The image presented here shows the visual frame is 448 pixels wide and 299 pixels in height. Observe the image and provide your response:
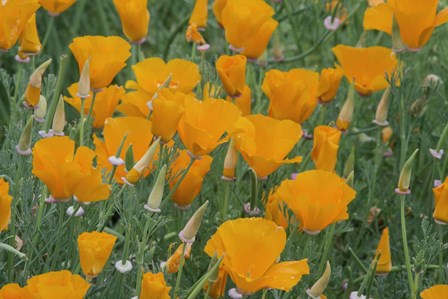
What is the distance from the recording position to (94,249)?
128cm

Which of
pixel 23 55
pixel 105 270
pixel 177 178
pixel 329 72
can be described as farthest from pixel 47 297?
pixel 329 72

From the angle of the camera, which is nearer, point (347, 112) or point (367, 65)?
point (347, 112)

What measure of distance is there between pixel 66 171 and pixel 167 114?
180 mm

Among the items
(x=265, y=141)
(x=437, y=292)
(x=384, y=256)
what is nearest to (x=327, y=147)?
(x=265, y=141)

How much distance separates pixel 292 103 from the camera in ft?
5.80

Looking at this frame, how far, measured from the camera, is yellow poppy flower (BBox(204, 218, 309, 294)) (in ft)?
4.44

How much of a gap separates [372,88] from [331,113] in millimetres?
154

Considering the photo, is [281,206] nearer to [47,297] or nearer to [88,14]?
[47,297]

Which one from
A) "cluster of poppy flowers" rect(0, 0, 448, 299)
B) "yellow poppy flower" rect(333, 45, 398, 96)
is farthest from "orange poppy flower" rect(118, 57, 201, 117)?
"yellow poppy flower" rect(333, 45, 398, 96)

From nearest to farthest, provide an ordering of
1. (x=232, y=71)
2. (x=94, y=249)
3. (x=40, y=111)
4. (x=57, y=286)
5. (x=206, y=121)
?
(x=57, y=286) → (x=94, y=249) → (x=206, y=121) → (x=40, y=111) → (x=232, y=71)

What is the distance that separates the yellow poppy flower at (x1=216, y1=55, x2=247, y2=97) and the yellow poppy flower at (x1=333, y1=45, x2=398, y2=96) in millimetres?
297

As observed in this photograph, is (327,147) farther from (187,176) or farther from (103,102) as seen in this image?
(103,102)

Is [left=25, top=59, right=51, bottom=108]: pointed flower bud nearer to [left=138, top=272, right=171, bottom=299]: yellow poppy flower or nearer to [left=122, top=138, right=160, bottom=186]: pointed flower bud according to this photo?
[left=122, top=138, right=160, bottom=186]: pointed flower bud

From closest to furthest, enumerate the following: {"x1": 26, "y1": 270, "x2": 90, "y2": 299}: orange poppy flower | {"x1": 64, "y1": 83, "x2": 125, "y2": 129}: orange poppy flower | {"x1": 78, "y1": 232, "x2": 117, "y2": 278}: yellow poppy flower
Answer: {"x1": 26, "y1": 270, "x2": 90, "y2": 299}: orange poppy flower, {"x1": 78, "y1": 232, "x2": 117, "y2": 278}: yellow poppy flower, {"x1": 64, "y1": 83, "x2": 125, "y2": 129}: orange poppy flower
